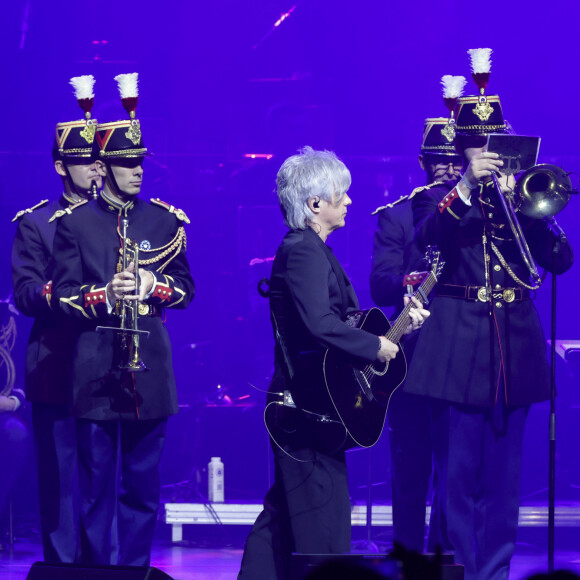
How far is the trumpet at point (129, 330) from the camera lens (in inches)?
188

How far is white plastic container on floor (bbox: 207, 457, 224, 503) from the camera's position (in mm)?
7667

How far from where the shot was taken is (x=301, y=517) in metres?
4.09

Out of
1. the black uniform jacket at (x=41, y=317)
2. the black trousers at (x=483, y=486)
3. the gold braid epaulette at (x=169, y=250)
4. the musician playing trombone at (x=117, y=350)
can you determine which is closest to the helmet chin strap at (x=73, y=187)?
the black uniform jacket at (x=41, y=317)

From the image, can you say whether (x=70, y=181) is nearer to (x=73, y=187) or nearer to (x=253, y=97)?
(x=73, y=187)

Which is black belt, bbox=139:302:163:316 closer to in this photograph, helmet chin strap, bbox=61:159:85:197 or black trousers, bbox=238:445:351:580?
helmet chin strap, bbox=61:159:85:197

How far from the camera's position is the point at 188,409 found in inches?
320

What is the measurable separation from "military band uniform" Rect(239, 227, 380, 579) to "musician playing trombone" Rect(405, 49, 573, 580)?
1.01 metres

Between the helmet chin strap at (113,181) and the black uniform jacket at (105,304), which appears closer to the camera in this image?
the black uniform jacket at (105,304)

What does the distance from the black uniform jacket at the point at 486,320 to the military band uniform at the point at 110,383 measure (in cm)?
118

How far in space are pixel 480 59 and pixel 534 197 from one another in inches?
26.9

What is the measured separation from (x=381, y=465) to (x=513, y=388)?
325cm

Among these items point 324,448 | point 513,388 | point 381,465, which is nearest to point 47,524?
point 324,448

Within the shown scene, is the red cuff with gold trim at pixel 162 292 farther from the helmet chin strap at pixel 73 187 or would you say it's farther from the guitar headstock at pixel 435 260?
the guitar headstock at pixel 435 260

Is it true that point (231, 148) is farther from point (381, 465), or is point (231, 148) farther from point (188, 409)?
point (381, 465)
